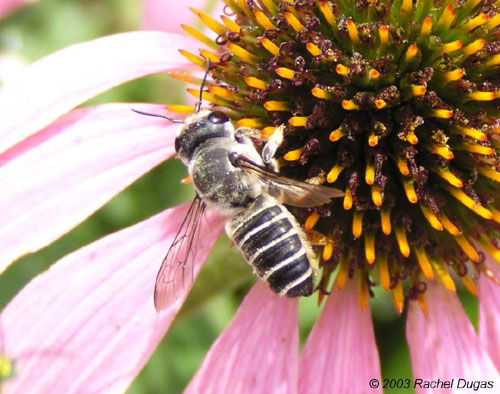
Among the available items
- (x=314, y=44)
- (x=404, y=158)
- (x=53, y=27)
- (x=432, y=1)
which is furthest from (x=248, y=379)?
(x=53, y=27)

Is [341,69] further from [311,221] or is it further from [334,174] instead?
[311,221]

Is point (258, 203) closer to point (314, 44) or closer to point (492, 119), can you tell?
point (314, 44)

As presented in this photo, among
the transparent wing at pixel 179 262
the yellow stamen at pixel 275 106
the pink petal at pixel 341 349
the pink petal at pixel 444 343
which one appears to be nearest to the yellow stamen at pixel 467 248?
the pink petal at pixel 444 343

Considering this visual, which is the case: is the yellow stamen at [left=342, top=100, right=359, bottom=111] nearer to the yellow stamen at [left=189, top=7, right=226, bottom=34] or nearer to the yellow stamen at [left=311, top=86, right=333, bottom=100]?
the yellow stamen at [left=311, top=86, right=333, bottom=100]

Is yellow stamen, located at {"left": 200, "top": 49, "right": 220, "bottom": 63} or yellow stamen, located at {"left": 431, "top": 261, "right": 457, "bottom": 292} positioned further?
yellow stamen, located at {"left": 200, "top": 49, "right": 220, "bottom": 63}

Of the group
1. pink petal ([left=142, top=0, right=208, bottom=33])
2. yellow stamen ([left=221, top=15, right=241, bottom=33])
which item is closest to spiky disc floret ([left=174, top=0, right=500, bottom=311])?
yellow stamen ([left=221, top=15, right=241, bottom=33])
